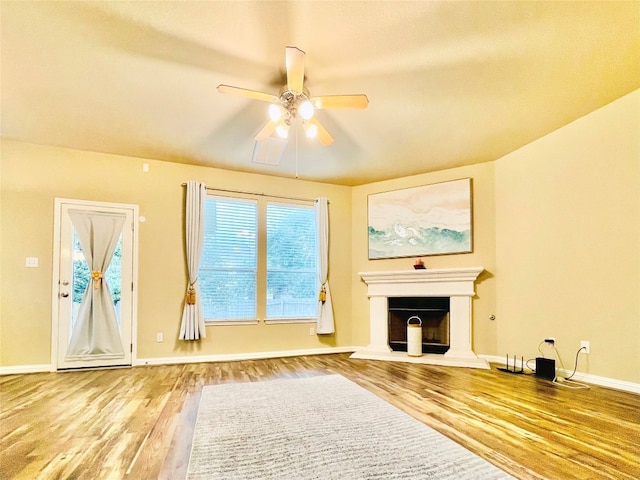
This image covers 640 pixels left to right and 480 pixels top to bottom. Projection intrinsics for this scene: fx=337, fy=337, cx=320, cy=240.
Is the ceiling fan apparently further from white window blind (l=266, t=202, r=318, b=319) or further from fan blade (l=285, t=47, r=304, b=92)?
white window blind (l=266, t=202, r=318, b=319)

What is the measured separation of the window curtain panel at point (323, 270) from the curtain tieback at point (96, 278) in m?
3.06

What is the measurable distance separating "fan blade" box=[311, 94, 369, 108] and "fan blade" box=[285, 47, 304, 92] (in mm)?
177

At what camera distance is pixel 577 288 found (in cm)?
364

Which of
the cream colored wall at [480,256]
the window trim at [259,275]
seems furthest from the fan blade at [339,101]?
the window trim at [259,275]

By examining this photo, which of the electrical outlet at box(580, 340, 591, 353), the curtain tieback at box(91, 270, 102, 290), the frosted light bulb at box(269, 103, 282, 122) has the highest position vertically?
the frosted light bulb at box(269, 103, 282, 122)

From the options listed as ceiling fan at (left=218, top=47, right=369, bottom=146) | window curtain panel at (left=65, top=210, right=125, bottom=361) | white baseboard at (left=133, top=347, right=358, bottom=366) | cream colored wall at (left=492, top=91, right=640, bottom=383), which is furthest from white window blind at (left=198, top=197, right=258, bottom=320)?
cream colored wall at (left=492, top=91, right=640, bottom=383)

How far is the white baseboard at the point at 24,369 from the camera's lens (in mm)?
3943

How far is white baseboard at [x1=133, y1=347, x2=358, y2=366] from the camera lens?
452 cm

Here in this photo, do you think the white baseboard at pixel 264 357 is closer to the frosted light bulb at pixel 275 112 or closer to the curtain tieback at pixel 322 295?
the curtain tieback at pixel 322 295

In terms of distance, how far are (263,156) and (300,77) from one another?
6.63 feet

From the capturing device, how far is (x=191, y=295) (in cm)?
466

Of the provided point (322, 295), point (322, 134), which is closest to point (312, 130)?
point (322, 134)

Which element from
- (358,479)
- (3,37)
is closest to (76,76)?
(3,37)

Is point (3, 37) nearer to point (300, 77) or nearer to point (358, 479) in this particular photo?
point (300, 77)
